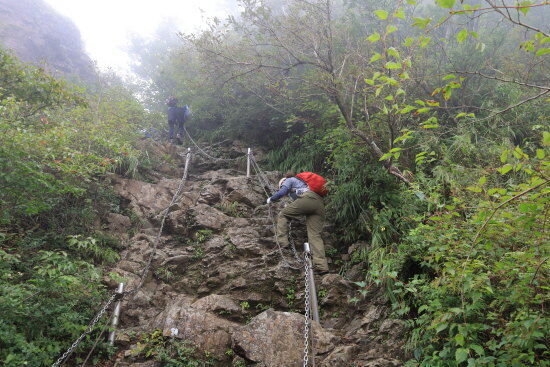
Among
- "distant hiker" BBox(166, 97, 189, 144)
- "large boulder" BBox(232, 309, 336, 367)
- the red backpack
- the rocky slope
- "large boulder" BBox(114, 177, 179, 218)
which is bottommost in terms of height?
"large boulder" BBox(232, 309, 336, 367)

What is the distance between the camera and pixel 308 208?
6992 millimetres

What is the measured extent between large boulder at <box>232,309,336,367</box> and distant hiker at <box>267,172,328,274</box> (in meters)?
1.96

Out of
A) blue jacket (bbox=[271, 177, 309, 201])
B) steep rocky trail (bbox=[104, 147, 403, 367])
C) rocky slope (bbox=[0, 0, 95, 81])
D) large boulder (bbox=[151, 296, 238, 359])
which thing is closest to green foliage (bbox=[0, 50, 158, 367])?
steep rocky trail (bbox=[104, 147, 403, 367])

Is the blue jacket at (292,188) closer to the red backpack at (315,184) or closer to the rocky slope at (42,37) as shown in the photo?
Answer: the red backpack at (315,184)

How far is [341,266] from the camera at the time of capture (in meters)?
6.67

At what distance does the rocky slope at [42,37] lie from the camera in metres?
25.3

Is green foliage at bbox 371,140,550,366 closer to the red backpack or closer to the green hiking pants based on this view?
the green hiking pants

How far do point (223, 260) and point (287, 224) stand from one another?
5.05 ft

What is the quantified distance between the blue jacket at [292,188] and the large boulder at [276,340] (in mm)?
2968

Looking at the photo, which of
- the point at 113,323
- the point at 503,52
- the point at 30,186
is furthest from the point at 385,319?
the point at 503,52

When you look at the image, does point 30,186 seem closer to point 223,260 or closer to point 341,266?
point 223,260

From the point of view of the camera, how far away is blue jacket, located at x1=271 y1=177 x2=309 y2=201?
7270 millimetres

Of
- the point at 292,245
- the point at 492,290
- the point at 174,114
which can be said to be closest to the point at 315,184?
the point at 292,245

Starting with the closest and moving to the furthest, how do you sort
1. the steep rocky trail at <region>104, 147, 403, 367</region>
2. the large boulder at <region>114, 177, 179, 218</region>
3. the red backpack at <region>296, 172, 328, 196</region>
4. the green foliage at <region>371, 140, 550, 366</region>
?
the green foliage at <region>371, 140, 550, 366</region> → the steep rocky trail at <region>104, 147, 403, 367</region> → the red backpack at <region>296, 172, 328, 196</region> → the large boulder at <region>114, 177, 179, 218</region>
